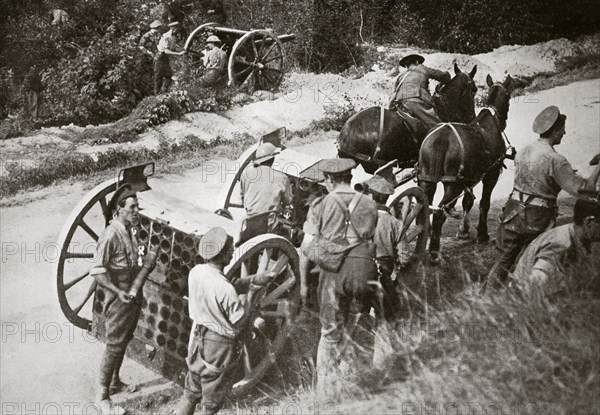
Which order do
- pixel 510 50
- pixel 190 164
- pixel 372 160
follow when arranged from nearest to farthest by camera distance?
1. pixel 372 160
2. pixel 190 164
3. pixel 510 50

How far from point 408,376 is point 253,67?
1004 centimetres

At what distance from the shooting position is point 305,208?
715 cm

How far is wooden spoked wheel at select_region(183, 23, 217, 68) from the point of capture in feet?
43.6

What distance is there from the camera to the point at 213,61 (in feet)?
44.7

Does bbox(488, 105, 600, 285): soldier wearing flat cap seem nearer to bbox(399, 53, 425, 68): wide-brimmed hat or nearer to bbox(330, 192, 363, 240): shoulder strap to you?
bbox(330, 192, 363, 240): shoulder strap

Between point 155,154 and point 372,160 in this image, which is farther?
point 155,154

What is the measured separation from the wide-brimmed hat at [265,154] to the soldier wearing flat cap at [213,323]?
1.76 meters

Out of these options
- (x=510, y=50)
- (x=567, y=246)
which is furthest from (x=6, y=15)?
(x=510, y=50)

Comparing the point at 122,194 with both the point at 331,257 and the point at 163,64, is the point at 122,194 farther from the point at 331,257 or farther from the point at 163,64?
the point at 163,64

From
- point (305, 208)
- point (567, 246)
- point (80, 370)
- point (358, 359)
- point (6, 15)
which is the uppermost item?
point (6, 15)

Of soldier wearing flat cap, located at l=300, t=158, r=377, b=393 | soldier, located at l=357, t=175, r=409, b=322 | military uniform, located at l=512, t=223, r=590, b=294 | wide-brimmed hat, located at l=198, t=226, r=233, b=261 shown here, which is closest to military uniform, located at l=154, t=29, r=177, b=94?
soldier, located at l=357, t=175, r=409, b=322

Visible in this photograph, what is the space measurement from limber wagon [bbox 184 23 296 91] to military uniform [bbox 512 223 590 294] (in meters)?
9.33

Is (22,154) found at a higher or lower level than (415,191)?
lower

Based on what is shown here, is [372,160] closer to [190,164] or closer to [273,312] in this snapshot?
[273,312]
